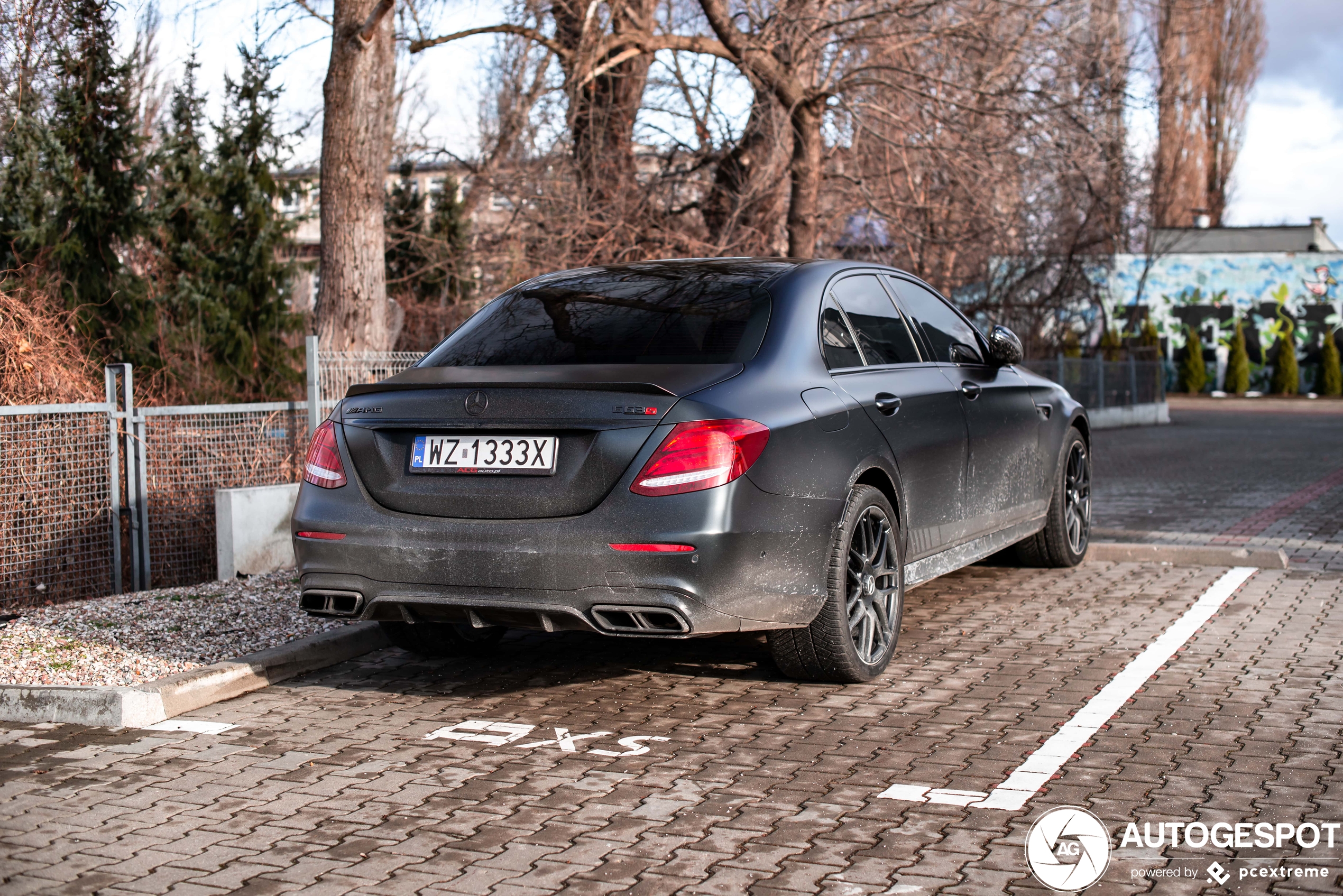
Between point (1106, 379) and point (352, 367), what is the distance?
20136mm

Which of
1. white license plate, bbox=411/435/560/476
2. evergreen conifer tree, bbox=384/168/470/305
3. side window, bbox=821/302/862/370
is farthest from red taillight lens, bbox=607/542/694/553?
evergreen conifer tree, bbox=384/168/470/305

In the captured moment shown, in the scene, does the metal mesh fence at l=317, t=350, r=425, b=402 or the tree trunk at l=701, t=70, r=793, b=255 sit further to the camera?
the tree trunk at l=701, t=70, r=793, b=255

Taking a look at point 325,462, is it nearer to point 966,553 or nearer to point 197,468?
point 966,553

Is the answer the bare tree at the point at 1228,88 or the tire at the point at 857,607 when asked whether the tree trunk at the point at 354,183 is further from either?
the bare tree at the point at 1228,88

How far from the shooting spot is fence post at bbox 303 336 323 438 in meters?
9.37

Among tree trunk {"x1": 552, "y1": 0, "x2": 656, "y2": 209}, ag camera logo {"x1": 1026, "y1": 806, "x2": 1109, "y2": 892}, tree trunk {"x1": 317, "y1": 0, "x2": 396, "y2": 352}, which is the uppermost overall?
tree trunk {"x1": 552, "y1": 0, "x2": 656, "y2": 209}

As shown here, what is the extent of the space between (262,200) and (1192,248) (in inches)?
1506

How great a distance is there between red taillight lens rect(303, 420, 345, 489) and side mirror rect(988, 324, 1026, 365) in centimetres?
345

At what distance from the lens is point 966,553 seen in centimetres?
671

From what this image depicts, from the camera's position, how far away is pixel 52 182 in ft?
58.0

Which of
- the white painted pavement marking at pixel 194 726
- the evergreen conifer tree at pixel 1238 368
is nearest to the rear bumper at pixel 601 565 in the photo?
the white painted pavement marking at pixel 194 726

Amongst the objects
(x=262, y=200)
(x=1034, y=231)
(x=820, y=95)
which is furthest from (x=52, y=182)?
(x=1034, y=231)

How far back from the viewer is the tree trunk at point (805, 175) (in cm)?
1566

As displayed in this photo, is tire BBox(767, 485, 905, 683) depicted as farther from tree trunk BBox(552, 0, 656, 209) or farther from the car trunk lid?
tree trunk BBox(552, 0, 656, 209)
